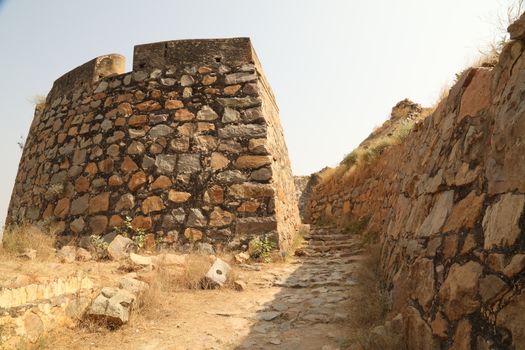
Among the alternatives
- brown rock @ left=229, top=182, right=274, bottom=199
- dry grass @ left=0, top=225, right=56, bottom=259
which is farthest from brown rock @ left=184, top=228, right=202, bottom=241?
dry grass @ left=0, top=225, right=56, bottom=259

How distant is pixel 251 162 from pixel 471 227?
3.97 metres

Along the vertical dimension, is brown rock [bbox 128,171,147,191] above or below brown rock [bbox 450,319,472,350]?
above

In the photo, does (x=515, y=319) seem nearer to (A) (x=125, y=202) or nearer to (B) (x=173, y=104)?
(A) (x=125, y=202)

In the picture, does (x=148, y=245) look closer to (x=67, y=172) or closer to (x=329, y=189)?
(x=67, y=172)

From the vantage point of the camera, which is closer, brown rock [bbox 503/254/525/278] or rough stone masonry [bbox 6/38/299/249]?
brown rock [bbox 503/254/525/278]

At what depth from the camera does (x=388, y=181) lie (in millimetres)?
7047

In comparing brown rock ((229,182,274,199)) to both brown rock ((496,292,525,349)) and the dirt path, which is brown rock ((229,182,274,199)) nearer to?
the dirt path

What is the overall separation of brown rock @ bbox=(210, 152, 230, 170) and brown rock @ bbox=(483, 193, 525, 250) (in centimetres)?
422

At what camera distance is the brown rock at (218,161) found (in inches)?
232

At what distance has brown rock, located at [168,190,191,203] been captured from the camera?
228 inches

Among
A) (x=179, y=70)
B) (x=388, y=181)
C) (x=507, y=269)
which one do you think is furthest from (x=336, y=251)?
(x=507, y=269)

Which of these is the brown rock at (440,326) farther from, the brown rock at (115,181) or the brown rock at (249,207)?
the brown rock at (115,181)

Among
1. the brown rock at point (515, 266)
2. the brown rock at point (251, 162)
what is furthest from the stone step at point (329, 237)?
the brown rock at point (515, 266)

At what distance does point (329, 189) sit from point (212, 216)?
21.0 feet
